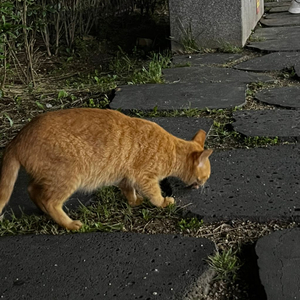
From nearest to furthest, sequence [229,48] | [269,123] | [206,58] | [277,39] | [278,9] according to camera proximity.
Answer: [269,123] → [206,58] → [229,48] → [277,39] → [278,9]

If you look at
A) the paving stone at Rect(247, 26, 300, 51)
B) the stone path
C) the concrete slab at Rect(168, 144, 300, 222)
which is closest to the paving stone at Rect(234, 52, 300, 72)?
the paving stone at Rect(247, 26, 300, 51)

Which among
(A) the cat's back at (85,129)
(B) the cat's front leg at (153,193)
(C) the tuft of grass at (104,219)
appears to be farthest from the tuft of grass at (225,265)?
(A) the cat's back at (85,129)

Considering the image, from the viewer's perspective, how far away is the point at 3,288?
1.81m

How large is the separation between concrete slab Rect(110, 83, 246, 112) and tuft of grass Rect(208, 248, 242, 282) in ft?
5.83

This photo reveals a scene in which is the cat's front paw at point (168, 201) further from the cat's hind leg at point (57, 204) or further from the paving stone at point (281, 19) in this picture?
the paving stone at point (281, 19)

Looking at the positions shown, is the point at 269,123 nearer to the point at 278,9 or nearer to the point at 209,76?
the point at 209,76

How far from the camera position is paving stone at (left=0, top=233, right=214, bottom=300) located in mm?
1762

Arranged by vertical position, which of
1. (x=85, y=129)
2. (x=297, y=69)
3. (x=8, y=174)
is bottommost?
(x=297, y=69)

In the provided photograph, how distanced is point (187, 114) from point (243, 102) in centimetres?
43

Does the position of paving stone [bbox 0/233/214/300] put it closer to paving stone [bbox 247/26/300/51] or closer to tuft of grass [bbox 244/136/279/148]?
tuft of grass [bbox 244/136/279/148]

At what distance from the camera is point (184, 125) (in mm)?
3256

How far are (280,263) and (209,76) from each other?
267 centimetres

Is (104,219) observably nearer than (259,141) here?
Yes

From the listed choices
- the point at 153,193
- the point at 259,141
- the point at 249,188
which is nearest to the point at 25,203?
the point at 153,193
